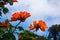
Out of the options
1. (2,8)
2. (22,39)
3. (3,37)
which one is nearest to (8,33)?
(3,37)

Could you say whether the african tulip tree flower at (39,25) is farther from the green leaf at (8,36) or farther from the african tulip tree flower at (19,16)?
the green leaf at (8,36)

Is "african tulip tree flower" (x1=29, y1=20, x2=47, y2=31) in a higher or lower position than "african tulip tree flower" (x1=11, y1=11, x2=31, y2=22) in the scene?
lower

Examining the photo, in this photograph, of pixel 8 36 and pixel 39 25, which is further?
pixel 39 25

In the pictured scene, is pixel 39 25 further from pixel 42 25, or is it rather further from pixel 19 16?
pixel 19 16

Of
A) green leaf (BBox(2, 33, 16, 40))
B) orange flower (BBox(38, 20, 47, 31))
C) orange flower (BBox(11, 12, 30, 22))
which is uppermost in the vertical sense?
orange flower (BBox(11, 12, 30, 22))

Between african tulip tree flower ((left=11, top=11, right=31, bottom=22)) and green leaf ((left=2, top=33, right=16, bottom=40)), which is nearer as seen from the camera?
green leaf ((left=2, top=33, right=16, bottom=40))

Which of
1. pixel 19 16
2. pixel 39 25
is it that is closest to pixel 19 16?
pixel 19 16

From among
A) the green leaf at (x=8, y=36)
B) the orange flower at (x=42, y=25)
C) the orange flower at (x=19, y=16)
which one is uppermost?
the orange flower at (x=19, y=16)

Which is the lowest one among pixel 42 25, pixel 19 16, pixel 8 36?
pixel 8 36

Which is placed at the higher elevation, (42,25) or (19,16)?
(19,16)

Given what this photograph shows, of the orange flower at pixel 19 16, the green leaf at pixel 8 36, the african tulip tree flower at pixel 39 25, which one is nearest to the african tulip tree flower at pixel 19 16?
the orange flower at pixel 19 16

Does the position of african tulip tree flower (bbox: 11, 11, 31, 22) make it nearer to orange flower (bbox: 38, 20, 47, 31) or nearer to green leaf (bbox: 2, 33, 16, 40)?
orange flower (bbox: 38, 20, 47, 31)

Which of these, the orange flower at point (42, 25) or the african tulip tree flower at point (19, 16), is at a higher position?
the african tulip tree flower at point (19, 16)

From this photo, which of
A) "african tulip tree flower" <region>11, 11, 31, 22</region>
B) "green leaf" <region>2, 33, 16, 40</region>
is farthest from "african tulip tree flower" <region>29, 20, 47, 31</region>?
"green leaf" <region>2, 33, 16, 40</region>
